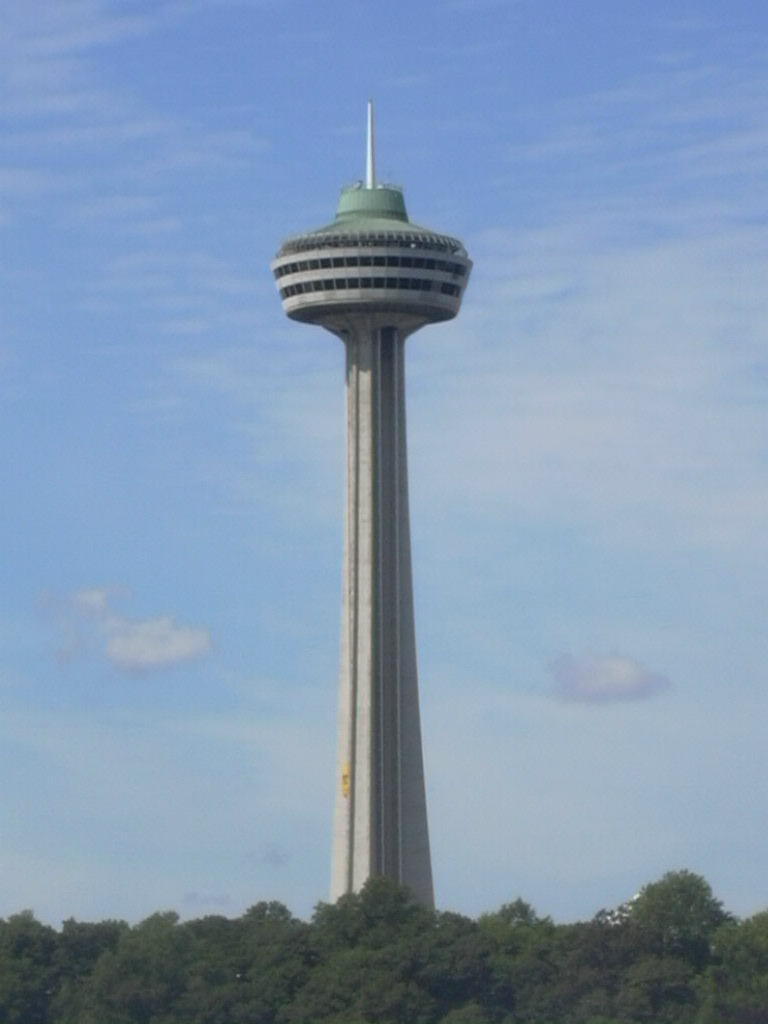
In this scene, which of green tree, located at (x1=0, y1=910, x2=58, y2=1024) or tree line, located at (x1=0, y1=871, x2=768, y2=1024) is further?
green tree, located at (x1=0, y1=910, x2=58, y2=1024)

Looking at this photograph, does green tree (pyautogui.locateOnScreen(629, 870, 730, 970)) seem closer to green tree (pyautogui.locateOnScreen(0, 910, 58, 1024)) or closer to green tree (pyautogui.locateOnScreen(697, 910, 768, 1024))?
green tree (pyautogui.locateOnScreen(697, 910, 768, 1024))

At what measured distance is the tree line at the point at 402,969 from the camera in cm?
17962

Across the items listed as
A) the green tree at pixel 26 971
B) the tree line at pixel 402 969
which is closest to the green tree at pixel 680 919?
the tree line at pixel 402 969

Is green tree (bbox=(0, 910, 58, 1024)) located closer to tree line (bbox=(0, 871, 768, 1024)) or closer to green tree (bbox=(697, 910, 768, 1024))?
tree line (bbox=(0, 871, 768, 1024))

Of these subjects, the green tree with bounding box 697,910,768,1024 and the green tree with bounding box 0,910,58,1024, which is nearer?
the green tree with bounding box 697,910,768,1024

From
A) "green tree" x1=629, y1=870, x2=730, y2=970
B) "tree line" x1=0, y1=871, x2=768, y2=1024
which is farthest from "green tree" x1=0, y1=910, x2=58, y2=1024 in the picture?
"green tree" x1=629, y1=870, x2=730, y2=970

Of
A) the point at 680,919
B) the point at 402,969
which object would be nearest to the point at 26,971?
the point at 402,969

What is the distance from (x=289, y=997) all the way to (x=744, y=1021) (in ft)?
99.2

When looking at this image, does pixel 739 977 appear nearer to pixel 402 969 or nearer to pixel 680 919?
pixel 680 919

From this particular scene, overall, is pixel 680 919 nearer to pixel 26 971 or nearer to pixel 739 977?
pixel 739 977

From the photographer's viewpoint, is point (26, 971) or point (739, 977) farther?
point (26, 971)

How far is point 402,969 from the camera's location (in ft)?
598

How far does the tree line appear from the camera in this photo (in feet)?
589

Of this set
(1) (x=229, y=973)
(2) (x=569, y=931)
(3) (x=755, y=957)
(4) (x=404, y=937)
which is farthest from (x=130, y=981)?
(3) (x=755, y=957)
